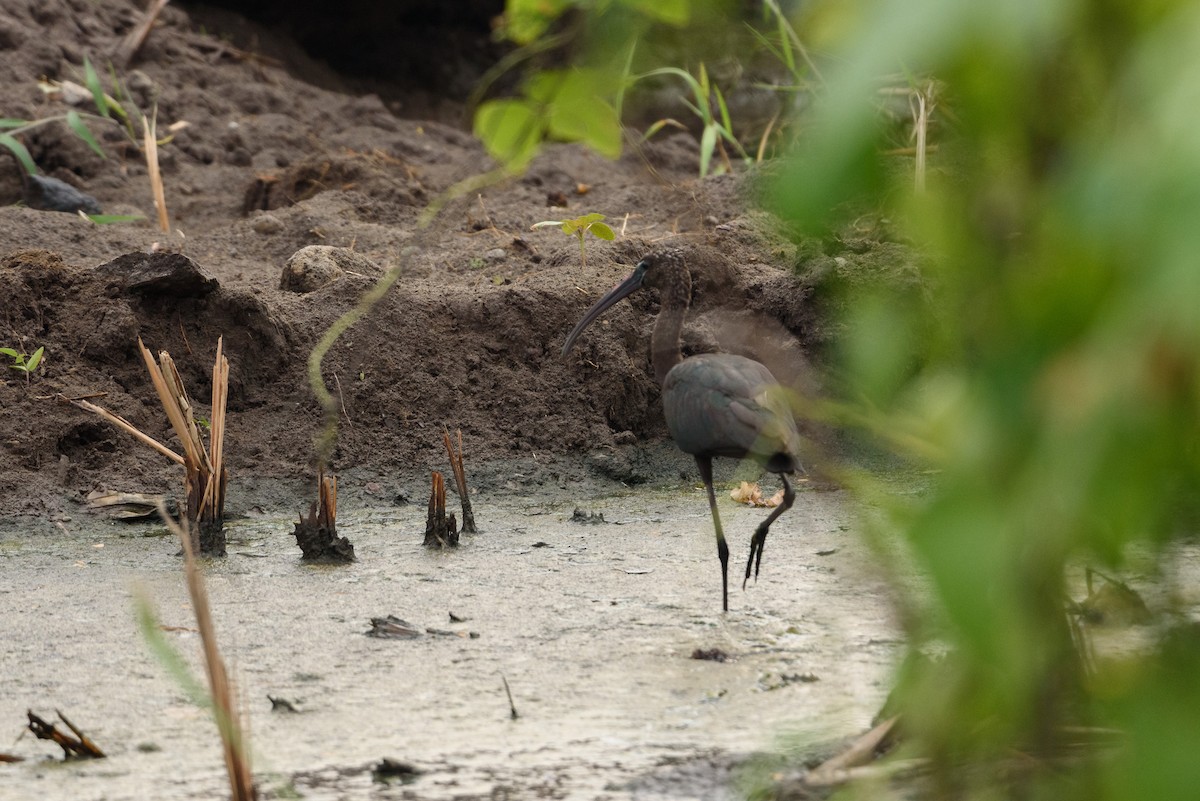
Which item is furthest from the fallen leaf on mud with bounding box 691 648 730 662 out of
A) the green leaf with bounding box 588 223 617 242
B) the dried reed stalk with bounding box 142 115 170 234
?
the dried reed stalk with bounding box 142 115 170 234

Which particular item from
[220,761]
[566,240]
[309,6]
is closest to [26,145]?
[566,240]

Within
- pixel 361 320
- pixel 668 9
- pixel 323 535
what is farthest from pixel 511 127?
pixel 361 320

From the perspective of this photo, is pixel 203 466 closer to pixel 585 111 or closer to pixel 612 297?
pixel 612 297

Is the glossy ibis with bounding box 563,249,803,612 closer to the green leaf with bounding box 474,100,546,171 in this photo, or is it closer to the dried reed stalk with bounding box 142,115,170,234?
the green leaf with bounding box 474,100,546,171

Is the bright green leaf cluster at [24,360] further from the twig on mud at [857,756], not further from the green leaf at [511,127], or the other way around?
the green leaf at [511,127]

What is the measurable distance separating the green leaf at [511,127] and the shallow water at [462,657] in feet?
3.36

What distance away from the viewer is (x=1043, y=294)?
591mm

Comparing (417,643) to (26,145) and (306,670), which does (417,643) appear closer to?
(306,670)

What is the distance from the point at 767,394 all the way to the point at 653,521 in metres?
1.13

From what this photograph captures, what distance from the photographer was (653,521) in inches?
199

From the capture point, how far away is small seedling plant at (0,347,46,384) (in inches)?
204

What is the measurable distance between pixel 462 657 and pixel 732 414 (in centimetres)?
111

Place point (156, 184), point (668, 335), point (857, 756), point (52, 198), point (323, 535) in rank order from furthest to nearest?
point (156, 184)
point (52, 198)
point (668, 335)
point (323, 535)
point (857, 756)

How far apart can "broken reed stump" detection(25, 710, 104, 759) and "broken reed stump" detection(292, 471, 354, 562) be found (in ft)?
5.38
